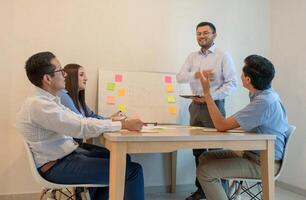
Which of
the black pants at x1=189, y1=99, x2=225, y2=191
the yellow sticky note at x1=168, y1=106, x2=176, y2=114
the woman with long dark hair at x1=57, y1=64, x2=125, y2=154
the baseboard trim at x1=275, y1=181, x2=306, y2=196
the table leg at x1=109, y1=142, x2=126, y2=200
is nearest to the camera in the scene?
the table leg at x1=109, y1=142, x2=126, y2=200

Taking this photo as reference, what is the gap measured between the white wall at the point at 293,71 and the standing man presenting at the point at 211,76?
2.91 ft

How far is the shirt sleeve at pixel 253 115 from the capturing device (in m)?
1.89

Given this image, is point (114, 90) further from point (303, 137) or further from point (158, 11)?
point (303, 137)

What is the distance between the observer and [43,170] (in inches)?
67.6

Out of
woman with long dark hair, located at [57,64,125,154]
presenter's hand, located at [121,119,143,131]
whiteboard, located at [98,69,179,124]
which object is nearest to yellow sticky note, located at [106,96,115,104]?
whiteboard, located at [98,69,179,124]

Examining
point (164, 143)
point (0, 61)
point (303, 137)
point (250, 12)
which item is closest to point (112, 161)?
point (164, 143)

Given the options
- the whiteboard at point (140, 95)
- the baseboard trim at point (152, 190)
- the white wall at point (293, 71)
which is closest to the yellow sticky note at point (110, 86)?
the whiteboard at point (140, 95)

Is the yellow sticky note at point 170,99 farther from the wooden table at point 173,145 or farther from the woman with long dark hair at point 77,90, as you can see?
the wooden table at point 173,145

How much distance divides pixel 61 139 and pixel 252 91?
124 cm

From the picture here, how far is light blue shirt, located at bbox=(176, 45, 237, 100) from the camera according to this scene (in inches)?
113

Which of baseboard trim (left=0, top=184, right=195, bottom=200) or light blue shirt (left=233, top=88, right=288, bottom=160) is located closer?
light blue shirt (left=233, top=88, right=288, bottom=160)

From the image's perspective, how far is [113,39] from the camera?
321 cm

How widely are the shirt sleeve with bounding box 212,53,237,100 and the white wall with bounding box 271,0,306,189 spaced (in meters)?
0.91

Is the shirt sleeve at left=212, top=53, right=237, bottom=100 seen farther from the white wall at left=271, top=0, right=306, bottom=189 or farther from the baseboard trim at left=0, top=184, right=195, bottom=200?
the baseboard trim at left=0, top=184, right=195, bottom=200
